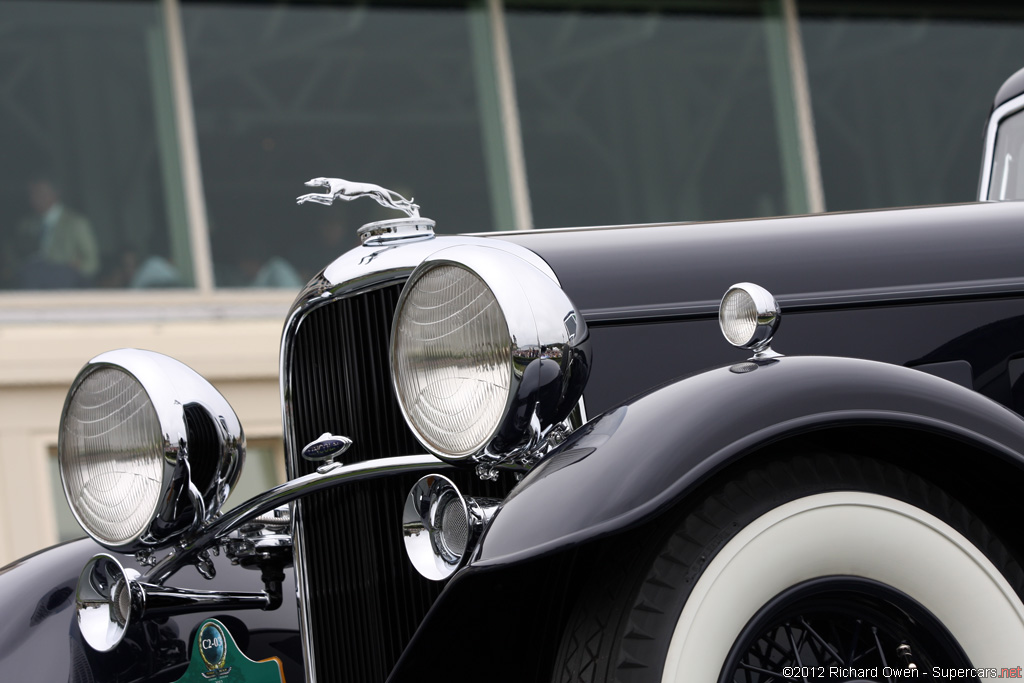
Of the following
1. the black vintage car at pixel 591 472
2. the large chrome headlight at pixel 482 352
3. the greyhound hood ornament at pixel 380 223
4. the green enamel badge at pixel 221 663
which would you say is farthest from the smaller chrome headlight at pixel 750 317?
the green enamel badge at pixel 221 663

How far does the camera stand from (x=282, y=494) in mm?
2127

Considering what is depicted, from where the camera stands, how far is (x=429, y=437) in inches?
73.0

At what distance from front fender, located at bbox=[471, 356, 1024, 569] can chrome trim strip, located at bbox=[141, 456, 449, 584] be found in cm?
39

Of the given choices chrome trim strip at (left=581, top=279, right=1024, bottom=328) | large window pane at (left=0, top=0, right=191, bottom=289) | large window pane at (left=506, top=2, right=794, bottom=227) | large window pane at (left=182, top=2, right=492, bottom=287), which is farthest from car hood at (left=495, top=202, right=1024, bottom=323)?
large window pane at (left=506, top=2, right=794, bottom=227)

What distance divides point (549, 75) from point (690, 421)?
5.88 m

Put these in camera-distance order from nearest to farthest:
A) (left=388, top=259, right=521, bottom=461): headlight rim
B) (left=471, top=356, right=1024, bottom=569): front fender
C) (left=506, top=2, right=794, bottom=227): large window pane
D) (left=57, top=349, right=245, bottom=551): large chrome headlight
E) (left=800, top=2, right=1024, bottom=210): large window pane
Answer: (left=471, top=356, right=1024, bottom=569): front fender → (left=388, top=259, right=521, bottom=461): headlight rim → (left=57, top=349, right=245, bottom=551): large chrome headlight → (left=506, top=2, right=794, bottom=227): large window pane → (left=800, top=2, right=1024, bottom=210): large window pane

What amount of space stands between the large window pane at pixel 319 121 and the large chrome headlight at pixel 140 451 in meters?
4.49

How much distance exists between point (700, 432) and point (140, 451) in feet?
3.60

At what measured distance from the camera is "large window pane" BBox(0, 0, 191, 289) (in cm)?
632

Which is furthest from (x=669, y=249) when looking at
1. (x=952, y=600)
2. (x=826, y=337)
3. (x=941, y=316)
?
(x=952, y=600)

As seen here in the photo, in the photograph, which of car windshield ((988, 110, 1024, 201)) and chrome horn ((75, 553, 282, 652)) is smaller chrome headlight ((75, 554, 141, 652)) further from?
car windshield ((988, 110, 1024, 201))

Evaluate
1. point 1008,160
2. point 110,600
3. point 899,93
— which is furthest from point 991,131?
point 899,93

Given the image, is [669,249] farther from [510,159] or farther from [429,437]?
[510,159]

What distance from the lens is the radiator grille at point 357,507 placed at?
87.1 inches
